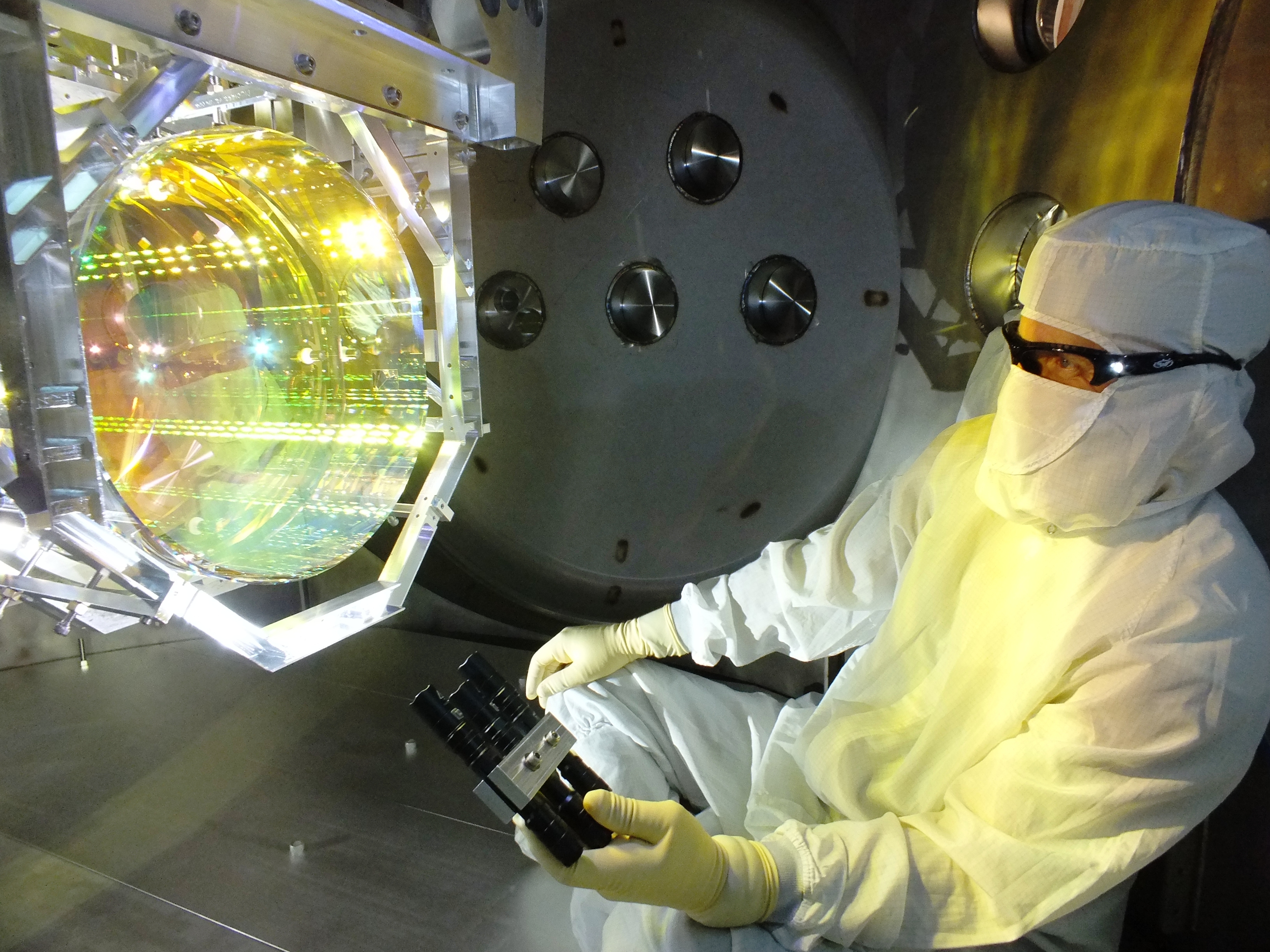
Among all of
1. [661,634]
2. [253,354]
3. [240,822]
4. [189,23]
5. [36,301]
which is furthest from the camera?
[661,634]

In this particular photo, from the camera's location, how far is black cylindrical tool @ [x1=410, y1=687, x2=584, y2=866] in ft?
2.84

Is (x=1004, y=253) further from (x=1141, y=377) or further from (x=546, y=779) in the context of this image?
(x=546, y=779)

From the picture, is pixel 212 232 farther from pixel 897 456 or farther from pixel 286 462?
pixel 897 456

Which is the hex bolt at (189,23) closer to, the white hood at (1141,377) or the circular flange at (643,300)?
the circular flange at (643,300)

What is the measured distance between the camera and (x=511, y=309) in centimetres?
166

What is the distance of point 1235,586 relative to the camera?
95 cm

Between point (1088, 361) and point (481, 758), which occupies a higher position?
point (1088, 361)

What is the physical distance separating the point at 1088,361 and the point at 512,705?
78 centimetres

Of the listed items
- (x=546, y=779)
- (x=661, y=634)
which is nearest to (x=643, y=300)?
(x=661, y=634)

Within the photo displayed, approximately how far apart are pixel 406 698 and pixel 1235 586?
1367mm

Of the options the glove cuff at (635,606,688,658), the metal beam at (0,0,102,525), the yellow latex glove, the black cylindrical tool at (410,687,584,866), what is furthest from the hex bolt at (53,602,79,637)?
the glove cuff at (635,606,688,658)

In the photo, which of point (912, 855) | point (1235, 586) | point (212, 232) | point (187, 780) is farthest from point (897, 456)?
point (187, 780)

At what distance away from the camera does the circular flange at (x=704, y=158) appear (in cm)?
156

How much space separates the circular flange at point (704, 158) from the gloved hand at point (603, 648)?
799mm
